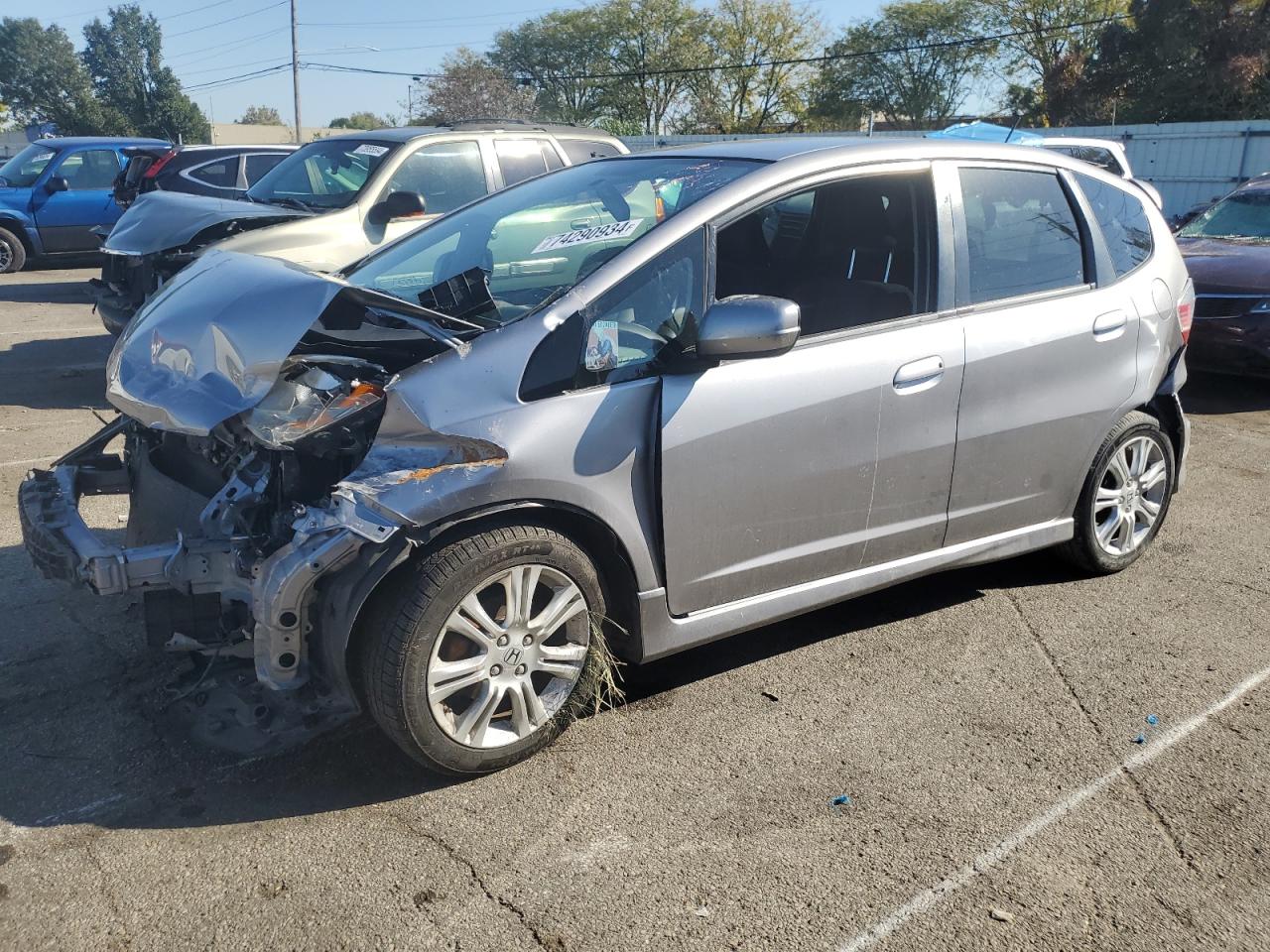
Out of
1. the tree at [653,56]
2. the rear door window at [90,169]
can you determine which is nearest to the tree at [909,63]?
the tree at [653,56]

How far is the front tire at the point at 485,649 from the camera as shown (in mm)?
3062

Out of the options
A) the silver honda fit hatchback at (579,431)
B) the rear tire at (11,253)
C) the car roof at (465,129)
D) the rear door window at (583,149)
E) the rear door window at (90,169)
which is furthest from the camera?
the rear tire at (11,253)

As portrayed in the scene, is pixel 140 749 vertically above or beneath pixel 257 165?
beneath

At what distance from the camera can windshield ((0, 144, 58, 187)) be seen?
15.4 meters

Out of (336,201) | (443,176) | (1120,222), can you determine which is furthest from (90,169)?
(1120,222)

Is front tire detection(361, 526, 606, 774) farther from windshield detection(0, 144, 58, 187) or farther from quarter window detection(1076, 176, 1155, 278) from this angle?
windshield detection(0, 144, 58, 187)

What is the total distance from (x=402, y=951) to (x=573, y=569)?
1.17 metres

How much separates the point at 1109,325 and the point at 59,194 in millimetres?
15323

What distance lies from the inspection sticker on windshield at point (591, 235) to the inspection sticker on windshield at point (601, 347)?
0.42 m

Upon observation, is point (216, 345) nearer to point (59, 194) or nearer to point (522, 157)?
point (522, 157)

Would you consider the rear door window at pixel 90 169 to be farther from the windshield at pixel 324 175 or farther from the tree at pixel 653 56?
the tree at pixel 653 56

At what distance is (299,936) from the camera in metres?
2.63

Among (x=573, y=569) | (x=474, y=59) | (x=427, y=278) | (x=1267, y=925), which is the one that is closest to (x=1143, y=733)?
(x=1267, y=925)

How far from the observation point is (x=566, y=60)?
70.6 meters
